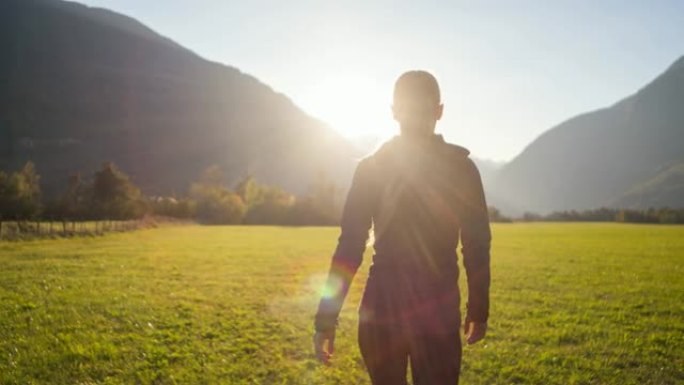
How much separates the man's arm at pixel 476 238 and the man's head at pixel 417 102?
0.50 meters

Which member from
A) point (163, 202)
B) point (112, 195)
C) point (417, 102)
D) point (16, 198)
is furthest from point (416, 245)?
point (163, 202)

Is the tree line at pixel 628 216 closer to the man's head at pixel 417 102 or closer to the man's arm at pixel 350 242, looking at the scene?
the man's head at pixel 417 102

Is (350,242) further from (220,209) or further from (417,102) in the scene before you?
(220,209)

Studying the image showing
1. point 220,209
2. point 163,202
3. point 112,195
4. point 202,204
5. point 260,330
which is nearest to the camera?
point 260,330

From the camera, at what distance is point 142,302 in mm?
16656

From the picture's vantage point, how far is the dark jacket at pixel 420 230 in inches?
157

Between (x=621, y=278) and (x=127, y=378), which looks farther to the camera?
A: (x=621, y=278)

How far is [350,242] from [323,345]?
94cm

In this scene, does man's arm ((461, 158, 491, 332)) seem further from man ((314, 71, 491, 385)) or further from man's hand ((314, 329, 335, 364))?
man's hand ((314, 329, 335, 364))

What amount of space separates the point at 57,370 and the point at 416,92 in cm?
965

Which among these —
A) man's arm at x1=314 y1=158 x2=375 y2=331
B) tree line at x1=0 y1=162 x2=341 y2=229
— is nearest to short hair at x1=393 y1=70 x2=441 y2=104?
man's arm at x1=314 y1=158 x2=375 y2=331

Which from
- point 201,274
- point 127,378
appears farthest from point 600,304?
point 201,274

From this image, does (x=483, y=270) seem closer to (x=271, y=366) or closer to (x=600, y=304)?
(x=271, y=366)

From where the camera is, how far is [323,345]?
4.25 metres
